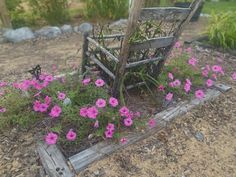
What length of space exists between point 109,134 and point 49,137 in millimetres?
469

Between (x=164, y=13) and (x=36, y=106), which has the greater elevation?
(x=164, y=13)

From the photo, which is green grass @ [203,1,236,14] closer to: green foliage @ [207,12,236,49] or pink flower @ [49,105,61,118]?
green foliage @ [207,12,236,49]

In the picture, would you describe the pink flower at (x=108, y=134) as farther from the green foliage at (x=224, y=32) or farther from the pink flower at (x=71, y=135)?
the green foliage at (x=224, y=32)

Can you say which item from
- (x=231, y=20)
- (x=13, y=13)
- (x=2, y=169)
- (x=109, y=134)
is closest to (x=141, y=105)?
(x=109, y=134)

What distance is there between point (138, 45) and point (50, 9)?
389cm

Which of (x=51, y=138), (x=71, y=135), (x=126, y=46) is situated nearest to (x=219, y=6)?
(x=126, y=46)

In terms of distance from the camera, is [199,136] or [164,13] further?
[199,136]

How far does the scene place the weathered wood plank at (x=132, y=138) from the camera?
2.13 m

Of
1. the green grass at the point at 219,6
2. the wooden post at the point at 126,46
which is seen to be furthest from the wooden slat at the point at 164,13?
the green grass at the point at 219,6

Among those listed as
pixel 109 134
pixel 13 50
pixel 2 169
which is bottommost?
pixel 13 50

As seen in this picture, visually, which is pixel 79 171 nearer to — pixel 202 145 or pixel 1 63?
pixel 202 145

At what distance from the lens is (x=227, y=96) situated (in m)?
3.26

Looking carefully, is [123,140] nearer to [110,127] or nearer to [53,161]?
[110,127]

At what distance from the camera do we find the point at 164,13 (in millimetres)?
2451
